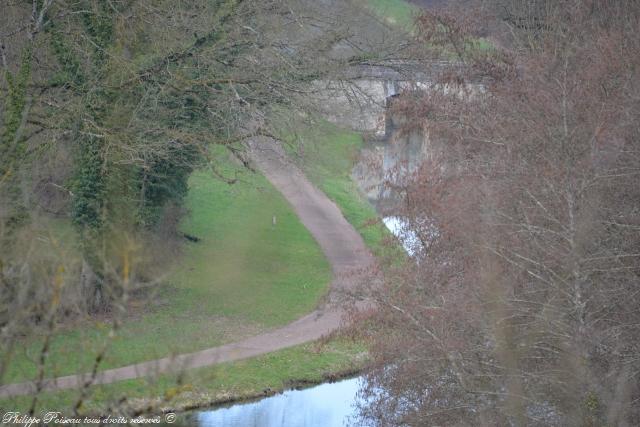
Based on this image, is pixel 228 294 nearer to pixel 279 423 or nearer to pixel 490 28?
pixel 279 423

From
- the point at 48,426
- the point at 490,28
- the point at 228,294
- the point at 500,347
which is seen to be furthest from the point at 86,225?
the point at 48,426

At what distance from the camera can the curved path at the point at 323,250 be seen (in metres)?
13.6

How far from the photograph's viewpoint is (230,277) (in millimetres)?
21203

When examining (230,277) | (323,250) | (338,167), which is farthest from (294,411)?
(338,167)

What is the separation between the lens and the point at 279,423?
14156 mm

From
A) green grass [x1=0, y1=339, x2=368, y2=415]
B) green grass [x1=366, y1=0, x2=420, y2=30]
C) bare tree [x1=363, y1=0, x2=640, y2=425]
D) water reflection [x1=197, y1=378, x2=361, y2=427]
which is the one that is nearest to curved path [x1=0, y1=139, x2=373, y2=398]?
green grass [x1=0, y1=339, x2=368, y2=415]

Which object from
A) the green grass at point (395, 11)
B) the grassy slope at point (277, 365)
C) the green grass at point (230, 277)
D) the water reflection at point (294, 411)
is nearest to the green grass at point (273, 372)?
the grassy slope at point (277, 365)

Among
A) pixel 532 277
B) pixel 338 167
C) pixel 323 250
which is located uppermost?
pixel 338 167

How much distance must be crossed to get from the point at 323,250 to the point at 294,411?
1000 cm

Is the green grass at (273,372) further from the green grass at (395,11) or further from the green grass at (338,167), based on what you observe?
the green grass at (395,11)

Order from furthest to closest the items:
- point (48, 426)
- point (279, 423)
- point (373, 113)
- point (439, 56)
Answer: point (373, 113), point (439, 56), point (279, 423), point (48, 426)

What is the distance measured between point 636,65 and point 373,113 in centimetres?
971

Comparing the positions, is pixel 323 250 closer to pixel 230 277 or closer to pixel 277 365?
pixel 230 277

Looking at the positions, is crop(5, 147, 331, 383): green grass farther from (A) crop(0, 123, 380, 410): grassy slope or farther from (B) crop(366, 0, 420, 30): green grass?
(B) crop(366, 0, 420, 30): green grass
